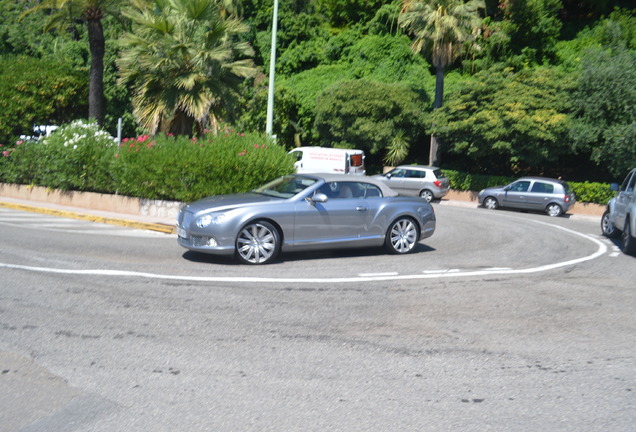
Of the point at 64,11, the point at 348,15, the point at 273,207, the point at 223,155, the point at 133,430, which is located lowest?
the point at 133,430

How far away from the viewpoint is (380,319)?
7918mm

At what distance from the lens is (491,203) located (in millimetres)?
32406

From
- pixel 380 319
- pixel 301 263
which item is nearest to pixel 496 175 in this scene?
pixel 301 263

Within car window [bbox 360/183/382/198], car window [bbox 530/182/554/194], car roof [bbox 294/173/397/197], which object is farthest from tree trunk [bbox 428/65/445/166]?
car window [bbox 360/183/382/198]

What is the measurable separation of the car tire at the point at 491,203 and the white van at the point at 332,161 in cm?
586

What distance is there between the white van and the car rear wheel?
5.86 m

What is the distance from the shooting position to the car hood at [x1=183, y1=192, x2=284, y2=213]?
37.3ft

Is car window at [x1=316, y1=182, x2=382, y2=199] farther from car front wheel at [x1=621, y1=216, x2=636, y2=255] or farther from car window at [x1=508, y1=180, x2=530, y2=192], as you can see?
car window at [x1=508, y1=180, x2=530, y2=192]

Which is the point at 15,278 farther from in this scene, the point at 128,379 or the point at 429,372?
the point at 429,372

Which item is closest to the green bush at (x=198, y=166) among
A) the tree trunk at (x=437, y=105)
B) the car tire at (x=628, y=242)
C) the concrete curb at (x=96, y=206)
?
the concrete curb at (x=96, y=206)

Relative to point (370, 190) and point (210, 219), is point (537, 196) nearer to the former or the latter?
point (370, 190)

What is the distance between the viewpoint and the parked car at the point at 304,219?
37.0ft

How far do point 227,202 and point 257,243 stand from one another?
842 millimetres

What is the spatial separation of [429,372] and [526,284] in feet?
16.2
